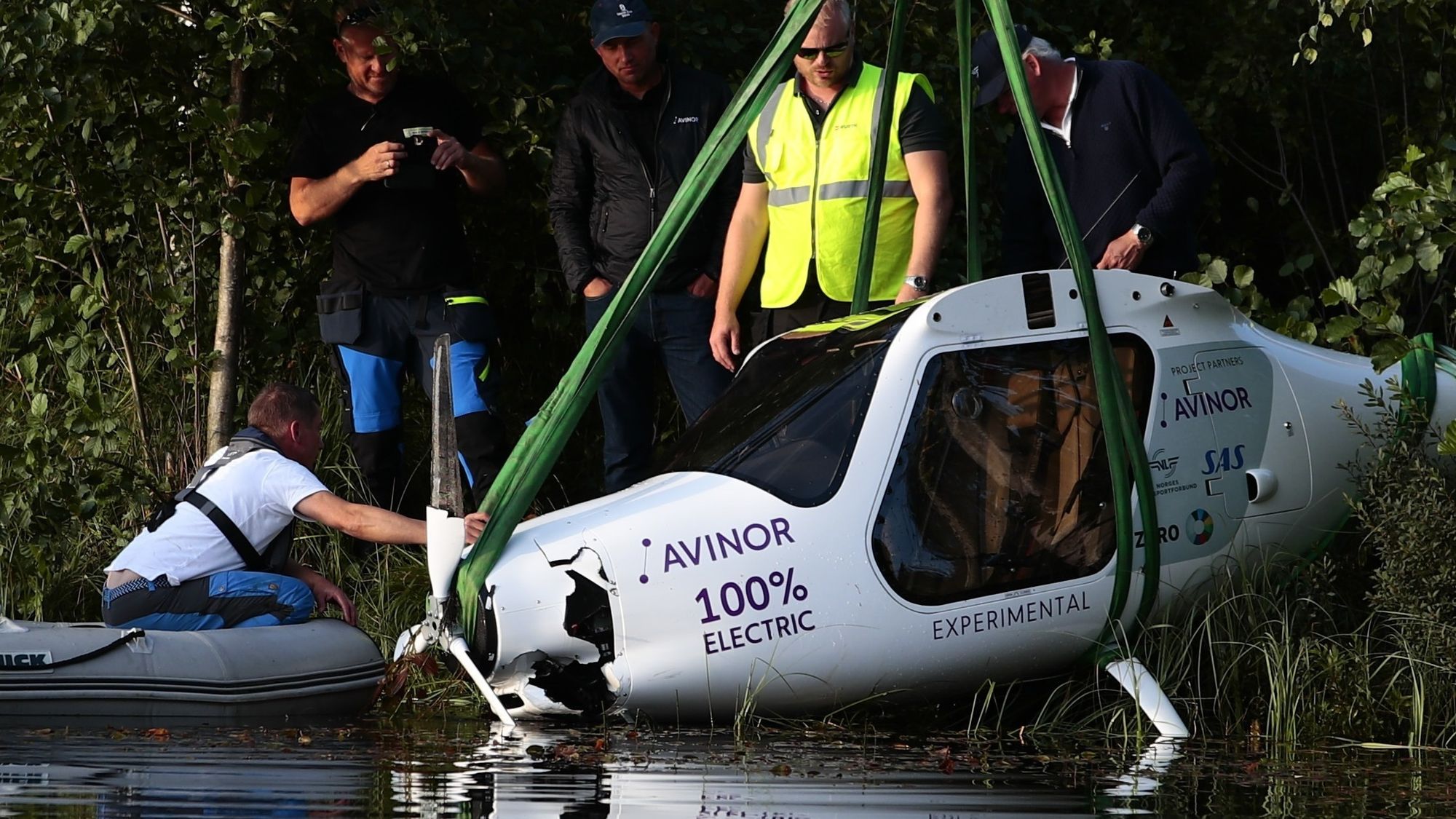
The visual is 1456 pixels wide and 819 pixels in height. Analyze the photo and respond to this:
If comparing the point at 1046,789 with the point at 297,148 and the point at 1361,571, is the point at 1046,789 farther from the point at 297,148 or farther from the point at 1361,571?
the point at 297,148

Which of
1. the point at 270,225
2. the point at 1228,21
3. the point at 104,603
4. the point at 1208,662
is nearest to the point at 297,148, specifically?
the point at 270,225

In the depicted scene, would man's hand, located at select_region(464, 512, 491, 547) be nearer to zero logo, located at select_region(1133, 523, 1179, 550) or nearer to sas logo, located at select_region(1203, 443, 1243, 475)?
zero logo, located at select_region(1133, 523, 1179, 550)

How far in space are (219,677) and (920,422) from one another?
2.56m

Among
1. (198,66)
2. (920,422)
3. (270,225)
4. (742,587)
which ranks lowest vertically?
(742,587)

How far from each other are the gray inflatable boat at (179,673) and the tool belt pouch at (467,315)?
1.83 meters

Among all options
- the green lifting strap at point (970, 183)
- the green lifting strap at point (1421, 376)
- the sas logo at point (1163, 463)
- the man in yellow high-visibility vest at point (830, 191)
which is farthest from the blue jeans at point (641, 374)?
the green lifting strap at point (1421, 376)

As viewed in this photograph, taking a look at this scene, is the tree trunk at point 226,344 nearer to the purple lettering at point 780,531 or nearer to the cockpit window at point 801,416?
the cockpit window at point 801,416

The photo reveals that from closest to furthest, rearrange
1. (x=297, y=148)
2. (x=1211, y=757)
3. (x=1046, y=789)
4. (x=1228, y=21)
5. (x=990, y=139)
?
(x=1046, y=789) < (x=1211, y=757) < (x=297, y=148) < (x=990, y=139) < (x=1228, y=21)

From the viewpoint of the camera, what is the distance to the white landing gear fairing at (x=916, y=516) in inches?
251

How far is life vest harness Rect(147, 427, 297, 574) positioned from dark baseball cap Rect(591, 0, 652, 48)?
7.21 ft

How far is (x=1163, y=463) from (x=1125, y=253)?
1.01 m

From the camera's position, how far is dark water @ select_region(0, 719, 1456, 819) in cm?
493

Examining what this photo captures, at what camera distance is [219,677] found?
276 inches

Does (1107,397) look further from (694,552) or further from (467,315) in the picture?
(467,315)
